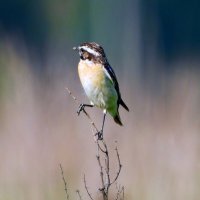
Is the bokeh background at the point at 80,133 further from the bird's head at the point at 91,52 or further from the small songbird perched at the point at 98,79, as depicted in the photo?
the bird's head at the point at 91,52

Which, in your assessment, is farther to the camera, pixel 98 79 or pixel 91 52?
pixel 98 79

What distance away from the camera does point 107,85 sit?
6328mm

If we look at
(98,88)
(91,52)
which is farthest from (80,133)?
(91,52)

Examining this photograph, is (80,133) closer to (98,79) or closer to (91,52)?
(98,79)

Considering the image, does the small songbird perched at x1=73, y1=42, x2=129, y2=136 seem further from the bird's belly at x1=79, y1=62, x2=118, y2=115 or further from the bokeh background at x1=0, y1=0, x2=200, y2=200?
the bokeh background at x1=0, y1=0, x2=200, y2=200

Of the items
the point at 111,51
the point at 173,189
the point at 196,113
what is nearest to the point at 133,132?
the point at 196,113

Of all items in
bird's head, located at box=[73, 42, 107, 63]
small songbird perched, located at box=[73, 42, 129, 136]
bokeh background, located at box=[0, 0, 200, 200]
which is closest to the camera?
bird's head, located at box=[73, 42, 107, 63]

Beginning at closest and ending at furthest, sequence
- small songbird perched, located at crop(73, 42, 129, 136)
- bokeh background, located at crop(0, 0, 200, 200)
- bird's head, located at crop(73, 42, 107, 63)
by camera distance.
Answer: bird's head, located at crop(73, 42, 107, 63) → small songbird perched, located at crop(73, 42, 129, 136) → bokeh background, located at crop(0, 0, 200, 200)

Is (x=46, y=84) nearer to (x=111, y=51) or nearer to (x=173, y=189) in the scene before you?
(x=173, y=189)

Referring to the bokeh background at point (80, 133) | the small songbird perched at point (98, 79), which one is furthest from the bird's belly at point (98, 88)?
the bokeh background at point (80, 133)

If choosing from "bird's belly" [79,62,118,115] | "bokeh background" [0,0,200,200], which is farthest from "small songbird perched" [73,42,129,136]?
"bokeh background" [0,0,200,200]

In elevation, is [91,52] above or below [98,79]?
above

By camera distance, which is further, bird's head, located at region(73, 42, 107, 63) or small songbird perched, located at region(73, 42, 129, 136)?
small songbird perched, located at region(73, 42, 129, 136)

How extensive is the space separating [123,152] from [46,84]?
4.31 ft
